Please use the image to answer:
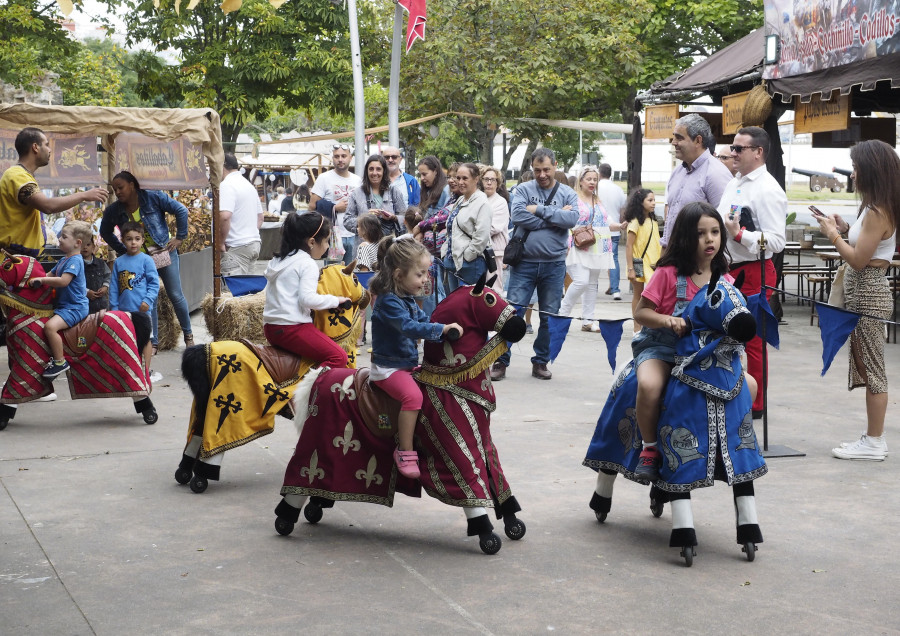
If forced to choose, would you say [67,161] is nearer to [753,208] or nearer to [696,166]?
[696,166]

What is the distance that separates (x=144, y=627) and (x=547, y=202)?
631 cm

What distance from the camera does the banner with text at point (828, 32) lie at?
31.2ft

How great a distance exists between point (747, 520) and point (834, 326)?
1841 mm

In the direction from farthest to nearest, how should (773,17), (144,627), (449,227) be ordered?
(773,17) < (449,227) < (144,627)

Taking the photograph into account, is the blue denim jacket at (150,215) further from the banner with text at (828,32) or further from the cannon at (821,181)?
the cannon at (821,181)

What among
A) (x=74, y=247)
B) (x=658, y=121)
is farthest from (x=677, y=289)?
(x=658, y=121)

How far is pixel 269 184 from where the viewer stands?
133 feet

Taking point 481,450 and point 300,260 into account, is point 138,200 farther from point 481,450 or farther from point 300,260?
point 481,450

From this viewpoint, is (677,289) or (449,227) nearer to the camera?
(677,289)

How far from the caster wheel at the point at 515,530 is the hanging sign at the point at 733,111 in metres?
8.53

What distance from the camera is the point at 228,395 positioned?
19.2 feet

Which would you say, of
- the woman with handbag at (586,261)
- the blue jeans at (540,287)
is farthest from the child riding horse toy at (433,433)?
the woman with handbag at (586,261)

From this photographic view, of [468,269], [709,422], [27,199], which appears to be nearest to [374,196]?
[468,269]

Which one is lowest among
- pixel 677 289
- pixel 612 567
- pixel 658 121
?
pixel 612 567
